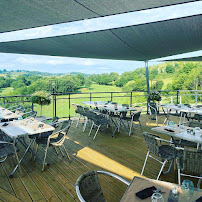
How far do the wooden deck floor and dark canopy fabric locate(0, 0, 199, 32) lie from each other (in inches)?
112

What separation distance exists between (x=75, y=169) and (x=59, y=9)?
292 cm

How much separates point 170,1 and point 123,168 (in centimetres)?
311

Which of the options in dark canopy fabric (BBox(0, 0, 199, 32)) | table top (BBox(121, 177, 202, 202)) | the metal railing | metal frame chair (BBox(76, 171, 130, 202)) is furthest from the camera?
the metal railing

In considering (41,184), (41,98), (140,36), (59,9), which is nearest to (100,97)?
(41,98)

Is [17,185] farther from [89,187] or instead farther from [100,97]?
[100,97]

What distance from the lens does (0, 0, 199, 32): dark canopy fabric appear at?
303cm

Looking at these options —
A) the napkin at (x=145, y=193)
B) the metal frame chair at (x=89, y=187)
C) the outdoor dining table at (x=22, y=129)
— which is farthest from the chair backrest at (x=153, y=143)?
the outdoor dining table at (x=22, y=129)

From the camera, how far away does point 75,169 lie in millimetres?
3572

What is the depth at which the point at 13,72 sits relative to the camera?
2630 cm

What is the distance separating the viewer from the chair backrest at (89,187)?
5.60 feet

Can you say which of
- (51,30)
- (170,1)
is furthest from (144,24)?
(51,30)

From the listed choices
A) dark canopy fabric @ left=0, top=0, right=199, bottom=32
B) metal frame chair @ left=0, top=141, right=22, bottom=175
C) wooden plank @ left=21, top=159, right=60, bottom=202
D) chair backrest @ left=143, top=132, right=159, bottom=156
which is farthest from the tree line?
chair backrest @ left=143, top=132, right=159, bottom=156

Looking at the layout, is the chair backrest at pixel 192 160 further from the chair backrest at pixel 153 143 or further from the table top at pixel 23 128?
the table top at pixel 23 128

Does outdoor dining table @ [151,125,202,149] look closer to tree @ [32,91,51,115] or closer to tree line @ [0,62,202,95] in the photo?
tree @ [32,91,51,115]
